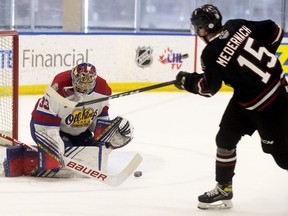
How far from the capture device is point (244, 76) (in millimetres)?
2945

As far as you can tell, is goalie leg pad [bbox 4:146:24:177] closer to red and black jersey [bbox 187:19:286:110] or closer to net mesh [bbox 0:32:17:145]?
net mesh [bbox 0:32:17:145]

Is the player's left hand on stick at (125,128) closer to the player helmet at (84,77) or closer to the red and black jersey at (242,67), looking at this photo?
the player helmet at (84,77)

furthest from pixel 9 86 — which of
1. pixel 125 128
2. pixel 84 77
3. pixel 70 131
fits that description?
pixel 84 77

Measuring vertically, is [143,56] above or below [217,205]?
above

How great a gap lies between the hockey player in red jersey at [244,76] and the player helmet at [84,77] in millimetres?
632

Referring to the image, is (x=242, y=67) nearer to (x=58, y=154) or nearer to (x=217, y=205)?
(x=217, y=205)

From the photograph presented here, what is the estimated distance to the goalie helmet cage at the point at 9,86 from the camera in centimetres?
449

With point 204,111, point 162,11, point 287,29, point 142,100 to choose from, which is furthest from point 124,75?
point 287,29

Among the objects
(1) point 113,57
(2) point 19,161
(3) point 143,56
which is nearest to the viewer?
(2) point 19,161

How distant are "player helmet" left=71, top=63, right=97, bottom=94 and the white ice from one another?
0.50m

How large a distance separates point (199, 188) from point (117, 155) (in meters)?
0.89

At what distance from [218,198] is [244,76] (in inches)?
24.7

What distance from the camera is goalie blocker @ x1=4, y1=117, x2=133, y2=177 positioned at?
364 centimetres

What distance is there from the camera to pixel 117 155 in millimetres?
4414
